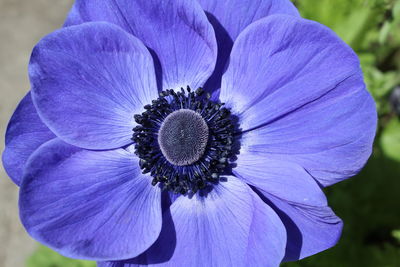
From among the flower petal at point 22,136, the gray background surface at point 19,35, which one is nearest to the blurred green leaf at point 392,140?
the flower petal at point 22,136

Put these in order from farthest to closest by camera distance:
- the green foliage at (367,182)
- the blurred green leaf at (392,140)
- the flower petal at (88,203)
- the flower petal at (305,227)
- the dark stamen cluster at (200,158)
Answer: the blurred green leaf at (392,140), the green foliage at (367,182), the dark stamen cluster at (200,158), the flower petal at (305,227), the flower petal at (88,203)

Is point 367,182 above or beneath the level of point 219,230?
beneath

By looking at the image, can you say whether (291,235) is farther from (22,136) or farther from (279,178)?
(22,136)

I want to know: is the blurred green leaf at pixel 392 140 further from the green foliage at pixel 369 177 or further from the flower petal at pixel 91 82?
the flower petal at pixel 91 82

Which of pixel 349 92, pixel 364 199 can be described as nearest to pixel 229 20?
pixel 349 92

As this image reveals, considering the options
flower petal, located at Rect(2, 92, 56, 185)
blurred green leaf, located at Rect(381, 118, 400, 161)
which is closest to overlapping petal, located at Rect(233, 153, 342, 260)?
flower petal, located at Rect(2, 92, 56, 185)

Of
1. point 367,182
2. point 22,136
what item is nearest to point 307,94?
point 22,136
